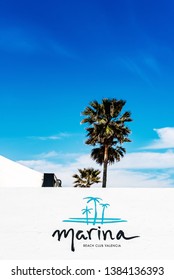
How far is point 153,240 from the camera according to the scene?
10.1 meters

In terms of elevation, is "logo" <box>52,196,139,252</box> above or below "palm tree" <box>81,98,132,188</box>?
below

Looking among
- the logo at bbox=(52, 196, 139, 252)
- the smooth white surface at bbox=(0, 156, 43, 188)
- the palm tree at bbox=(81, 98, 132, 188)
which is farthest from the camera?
the palm tree at bbox=(81, 98, 132, 188)

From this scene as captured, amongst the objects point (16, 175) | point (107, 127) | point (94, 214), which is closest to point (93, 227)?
point (94, 214)

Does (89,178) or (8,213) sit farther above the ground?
(89,178)

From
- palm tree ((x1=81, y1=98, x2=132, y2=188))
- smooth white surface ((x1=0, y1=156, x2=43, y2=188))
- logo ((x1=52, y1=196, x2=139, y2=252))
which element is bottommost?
logo ((x1=52, y1=196, x2=139, y2=252))

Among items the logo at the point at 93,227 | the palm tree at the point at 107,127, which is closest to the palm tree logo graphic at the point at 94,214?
the logo at the point at 93,227

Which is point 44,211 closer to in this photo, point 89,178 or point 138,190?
point 138,190

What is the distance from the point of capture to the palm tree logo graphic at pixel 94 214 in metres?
10.1

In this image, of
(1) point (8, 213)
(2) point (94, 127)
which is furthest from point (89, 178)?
(1) point (8, 213)

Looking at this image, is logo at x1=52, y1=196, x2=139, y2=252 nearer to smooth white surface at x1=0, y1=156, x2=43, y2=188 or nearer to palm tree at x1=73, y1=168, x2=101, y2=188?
smooth white surface at x1=0, y1=156, x2=43, y2=188

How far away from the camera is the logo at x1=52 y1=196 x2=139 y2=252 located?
32.9ft

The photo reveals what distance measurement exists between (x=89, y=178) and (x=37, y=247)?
101ft

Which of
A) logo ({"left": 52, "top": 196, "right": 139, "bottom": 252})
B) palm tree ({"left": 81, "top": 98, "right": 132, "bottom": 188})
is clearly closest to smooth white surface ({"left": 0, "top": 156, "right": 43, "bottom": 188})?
logo ({"left": 52, "top": 196, "right": 139, "bottom": 252})

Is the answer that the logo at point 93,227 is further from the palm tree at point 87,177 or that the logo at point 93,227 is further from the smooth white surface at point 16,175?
the palm tree at point 87,177
